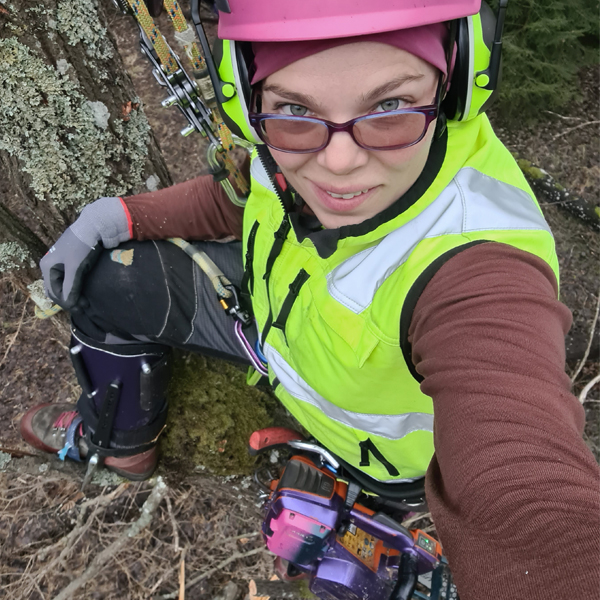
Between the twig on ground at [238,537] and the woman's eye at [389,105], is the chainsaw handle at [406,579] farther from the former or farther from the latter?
the woman's eye at [389,105]

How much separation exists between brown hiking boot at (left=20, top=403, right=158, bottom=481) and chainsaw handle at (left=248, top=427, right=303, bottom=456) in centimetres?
51

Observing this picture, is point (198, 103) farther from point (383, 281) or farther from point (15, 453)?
point (15, 453)

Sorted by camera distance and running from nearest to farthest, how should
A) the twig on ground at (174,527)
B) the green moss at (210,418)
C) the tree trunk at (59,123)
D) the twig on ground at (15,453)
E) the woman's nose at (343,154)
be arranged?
the woman's nose at (343,154) → the tree trunk at (59,123) → the green moss at (210,418) → the twig on ground at (15,453) → the twig on ground at (174,527)

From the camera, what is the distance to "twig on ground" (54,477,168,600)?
7.92ft

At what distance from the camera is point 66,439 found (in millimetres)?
2215

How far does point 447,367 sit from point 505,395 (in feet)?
0.39

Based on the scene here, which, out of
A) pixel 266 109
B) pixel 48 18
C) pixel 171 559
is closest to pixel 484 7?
pixel 266 109

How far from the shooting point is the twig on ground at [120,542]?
241cm

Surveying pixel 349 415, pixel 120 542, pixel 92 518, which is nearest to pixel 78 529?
pixel 92 518

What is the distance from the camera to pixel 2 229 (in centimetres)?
202

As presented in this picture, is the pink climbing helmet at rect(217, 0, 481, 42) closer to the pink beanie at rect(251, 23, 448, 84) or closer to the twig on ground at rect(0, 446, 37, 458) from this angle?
the pink beanie at rect(251, 23, 448, 84)

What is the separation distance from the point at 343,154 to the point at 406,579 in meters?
1.62

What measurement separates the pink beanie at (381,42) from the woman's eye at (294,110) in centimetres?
8

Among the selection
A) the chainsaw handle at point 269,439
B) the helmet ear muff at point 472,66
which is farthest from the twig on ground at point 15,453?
the helmet ear muff at point 472,66
